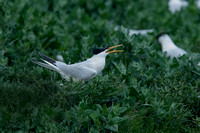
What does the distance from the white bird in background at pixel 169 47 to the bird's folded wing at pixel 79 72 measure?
211 cm

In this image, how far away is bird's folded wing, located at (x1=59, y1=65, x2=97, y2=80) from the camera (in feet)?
14.3

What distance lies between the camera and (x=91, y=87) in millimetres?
4223

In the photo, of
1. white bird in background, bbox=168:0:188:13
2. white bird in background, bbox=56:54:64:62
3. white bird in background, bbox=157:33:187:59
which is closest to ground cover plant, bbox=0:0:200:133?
white bird in background, bbox=56:54:64:62

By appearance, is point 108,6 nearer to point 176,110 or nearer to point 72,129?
point 176,110

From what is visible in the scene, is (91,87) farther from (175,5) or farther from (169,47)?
(175,5)

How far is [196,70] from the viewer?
5074 mm

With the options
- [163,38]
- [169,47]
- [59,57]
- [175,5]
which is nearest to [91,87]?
[59,57]

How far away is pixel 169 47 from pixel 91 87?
2575 millimetres

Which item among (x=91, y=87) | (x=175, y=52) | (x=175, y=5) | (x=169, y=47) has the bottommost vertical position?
(x=91, y=87)

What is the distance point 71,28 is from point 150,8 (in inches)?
118

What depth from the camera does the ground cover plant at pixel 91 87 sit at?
3.72 m

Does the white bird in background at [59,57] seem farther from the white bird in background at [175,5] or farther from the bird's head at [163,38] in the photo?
the white bird in background at [175,5]

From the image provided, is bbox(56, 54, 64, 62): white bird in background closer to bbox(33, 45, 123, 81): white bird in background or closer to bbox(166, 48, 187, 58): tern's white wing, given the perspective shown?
bbox(33, 45, 123, 81): white bird in background

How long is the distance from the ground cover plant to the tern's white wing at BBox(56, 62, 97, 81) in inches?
3.9
